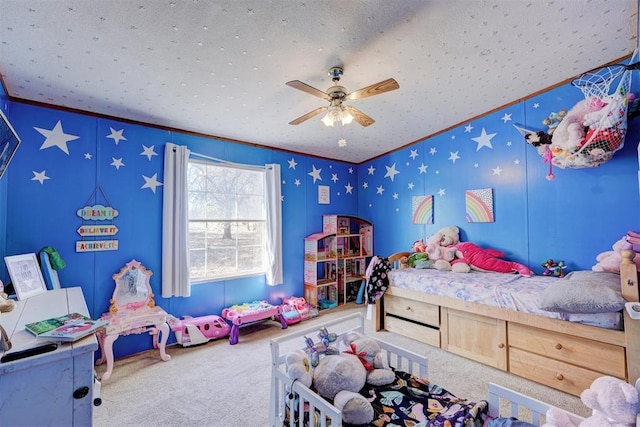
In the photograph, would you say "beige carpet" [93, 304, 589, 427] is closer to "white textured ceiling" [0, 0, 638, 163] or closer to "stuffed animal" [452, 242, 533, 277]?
"stuffed animal" [452, 242, 533, 277]

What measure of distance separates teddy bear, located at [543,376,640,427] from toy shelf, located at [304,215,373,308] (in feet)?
11.1

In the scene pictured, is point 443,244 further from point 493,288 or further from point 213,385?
point 213,385

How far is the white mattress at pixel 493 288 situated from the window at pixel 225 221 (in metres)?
1.87

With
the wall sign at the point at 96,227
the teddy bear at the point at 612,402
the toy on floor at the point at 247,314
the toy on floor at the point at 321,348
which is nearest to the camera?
the teddy bear at the point at 612,402

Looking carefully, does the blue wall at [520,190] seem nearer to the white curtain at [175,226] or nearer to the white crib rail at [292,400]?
the white crib rail at [292,400]

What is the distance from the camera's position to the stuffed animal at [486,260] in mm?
3162

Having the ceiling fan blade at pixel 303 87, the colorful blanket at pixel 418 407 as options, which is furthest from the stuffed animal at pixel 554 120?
the colorful blanket at pixel 418 407

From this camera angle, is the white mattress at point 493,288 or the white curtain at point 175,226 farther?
the white curtain at point 175,226

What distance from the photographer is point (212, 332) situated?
3.10 meters

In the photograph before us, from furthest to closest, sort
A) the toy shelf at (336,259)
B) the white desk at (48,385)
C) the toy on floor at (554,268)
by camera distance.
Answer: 1. the toy shelf at (336,259)
2. the toy on floor at (554,268)
3. the white desk at (48,385)

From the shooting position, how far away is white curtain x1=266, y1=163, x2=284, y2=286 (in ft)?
12.5

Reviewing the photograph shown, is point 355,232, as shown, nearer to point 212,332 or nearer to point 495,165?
point 495,165

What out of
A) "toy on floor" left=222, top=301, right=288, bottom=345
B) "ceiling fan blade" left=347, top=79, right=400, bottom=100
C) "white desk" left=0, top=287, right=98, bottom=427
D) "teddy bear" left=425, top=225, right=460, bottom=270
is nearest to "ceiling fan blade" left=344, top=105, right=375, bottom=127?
"ceiling fan blade" left=347, top=79, right=400, bottom=100

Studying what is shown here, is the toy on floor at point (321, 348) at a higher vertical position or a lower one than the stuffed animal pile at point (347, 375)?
higher
